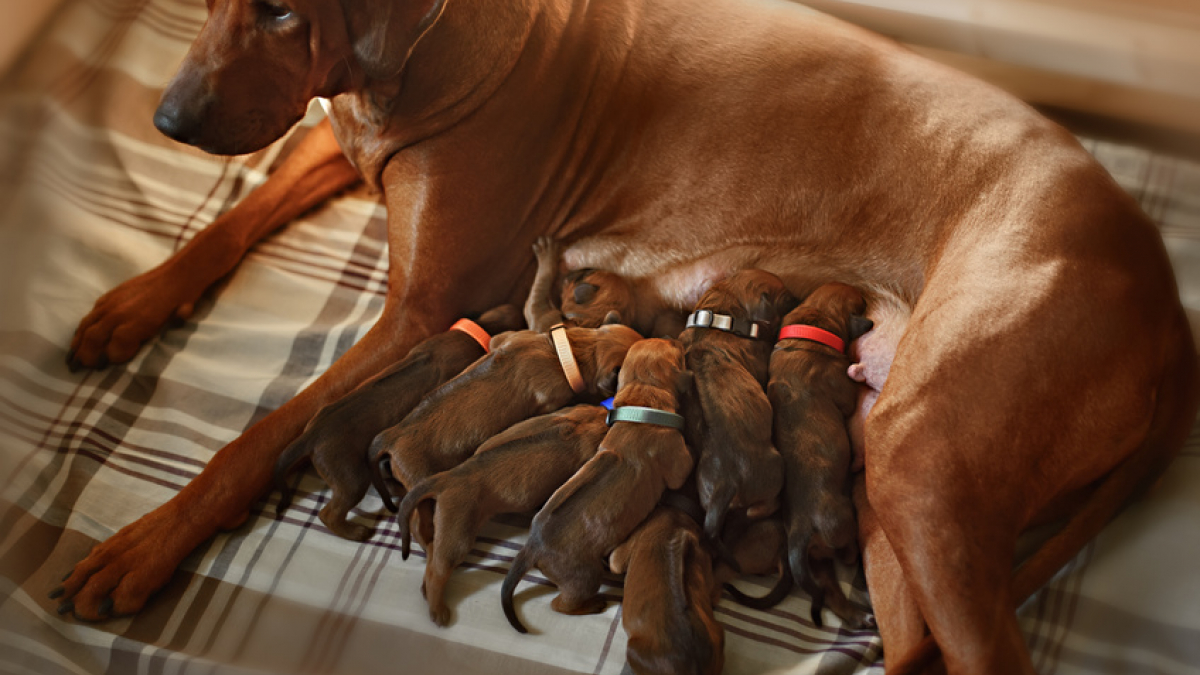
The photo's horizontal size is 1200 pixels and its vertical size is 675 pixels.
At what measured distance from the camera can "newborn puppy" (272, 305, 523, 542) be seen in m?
1.82

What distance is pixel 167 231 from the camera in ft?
8.25

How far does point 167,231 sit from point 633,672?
1.74 m

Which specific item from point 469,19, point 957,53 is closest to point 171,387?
point 469,19

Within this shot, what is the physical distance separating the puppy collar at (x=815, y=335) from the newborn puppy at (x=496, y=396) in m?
0.34

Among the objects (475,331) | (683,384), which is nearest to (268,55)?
(475,331)

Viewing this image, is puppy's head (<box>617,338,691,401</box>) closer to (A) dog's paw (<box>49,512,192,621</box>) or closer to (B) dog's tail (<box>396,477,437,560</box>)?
(B) dog's tail (<box>396,477,437,560</box>)

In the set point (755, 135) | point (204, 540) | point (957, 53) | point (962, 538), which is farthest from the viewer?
point (957, 53)

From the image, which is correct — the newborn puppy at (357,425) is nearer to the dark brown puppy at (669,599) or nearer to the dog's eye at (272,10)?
the dark brown puppy at (669,599)

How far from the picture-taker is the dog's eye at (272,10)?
176cm

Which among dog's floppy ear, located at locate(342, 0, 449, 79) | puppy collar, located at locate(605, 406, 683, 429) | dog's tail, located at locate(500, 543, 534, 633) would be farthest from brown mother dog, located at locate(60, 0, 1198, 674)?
dog's tail, located at locate(500, 543, 534, 633)

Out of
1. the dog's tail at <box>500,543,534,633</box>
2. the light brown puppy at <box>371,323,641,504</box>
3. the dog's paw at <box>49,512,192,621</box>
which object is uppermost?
the light brown puppy at <box>371,323,641,504</box>

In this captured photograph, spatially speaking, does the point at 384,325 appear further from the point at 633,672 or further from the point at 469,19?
the point at 633,672

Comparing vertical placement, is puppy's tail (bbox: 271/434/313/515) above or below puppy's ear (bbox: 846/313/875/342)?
below

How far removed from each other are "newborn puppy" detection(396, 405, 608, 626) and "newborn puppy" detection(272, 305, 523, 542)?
16 centimetres
